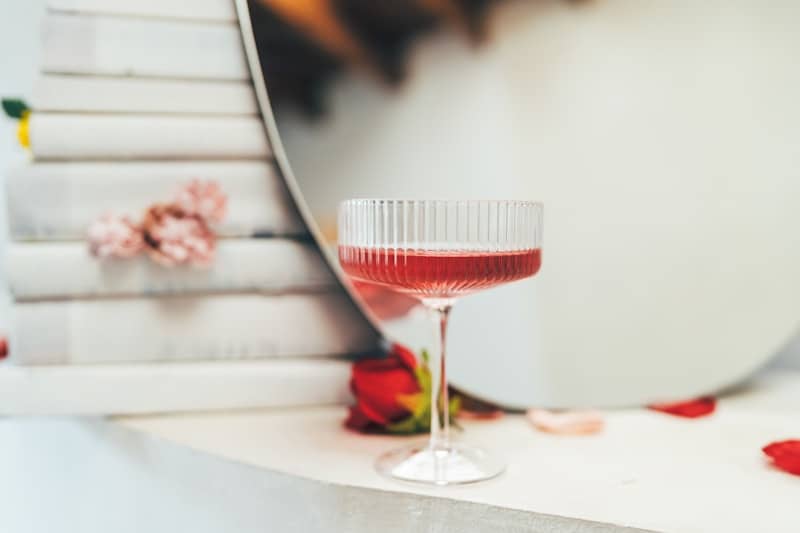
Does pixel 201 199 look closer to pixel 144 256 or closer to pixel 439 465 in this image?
pixel 144 256

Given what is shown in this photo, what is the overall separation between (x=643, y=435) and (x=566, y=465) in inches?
6.0

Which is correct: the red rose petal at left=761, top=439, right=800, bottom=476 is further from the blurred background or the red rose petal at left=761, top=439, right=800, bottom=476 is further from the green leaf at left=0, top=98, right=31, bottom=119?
the green leaf at left=0, top=98, right=31, bottom=119

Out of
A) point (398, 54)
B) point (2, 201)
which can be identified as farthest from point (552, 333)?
point (2, 201)

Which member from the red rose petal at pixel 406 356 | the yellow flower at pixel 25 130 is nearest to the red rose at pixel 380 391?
the red rose petal at pixel 406 356

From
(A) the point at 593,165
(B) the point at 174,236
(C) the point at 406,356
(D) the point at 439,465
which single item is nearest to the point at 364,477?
(D) the point at 439,465

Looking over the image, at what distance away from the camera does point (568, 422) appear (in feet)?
2.77

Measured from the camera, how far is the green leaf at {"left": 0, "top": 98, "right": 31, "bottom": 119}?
932 mm

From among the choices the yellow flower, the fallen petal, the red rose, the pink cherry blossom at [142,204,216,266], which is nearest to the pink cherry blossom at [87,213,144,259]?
the pink cherry blossom at [142,204,216,266]

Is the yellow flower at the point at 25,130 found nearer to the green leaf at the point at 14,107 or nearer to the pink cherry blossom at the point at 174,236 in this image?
the green leaf at the point at 14,107

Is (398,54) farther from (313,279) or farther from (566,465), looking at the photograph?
(566,465)

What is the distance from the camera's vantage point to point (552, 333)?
0.92 meters

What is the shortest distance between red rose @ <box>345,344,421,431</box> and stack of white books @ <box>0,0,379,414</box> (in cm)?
9

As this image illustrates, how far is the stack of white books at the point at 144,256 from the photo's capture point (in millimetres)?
875

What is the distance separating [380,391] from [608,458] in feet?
0.91
